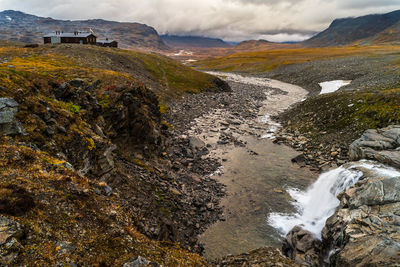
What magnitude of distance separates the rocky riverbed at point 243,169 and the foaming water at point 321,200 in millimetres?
1083

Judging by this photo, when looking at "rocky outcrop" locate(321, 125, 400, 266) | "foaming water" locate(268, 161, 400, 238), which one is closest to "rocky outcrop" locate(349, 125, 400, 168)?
"foaming water" locate(268, 161, 400, 238)

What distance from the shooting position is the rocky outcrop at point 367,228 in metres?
12.3

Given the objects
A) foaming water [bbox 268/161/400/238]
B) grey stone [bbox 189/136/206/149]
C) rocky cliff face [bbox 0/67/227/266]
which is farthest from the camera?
grey stone [bbox 189/136/206/149]

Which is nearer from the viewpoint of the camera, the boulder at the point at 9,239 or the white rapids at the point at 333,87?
the boulder at the point at 9,239

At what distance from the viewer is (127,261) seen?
9.72 meters

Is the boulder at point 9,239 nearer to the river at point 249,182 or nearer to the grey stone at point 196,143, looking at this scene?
the river at point 249,182

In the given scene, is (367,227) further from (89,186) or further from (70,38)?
(70,38)

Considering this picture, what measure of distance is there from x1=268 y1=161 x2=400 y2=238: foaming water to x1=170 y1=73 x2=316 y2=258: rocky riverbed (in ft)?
3.55

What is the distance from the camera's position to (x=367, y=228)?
14.3 m

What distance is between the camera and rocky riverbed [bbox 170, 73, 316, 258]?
20.3 m

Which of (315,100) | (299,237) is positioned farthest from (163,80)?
(299,237)

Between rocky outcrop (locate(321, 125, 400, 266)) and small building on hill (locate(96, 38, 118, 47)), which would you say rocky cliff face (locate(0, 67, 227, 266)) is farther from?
small building on hill (locate(96, 38, 118, 47))

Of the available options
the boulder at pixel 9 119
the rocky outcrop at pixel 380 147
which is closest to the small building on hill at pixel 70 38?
the boulder at pixel 9 119

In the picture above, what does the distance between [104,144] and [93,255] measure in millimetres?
11161
